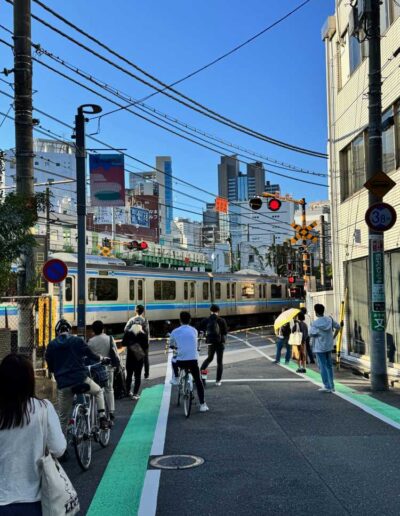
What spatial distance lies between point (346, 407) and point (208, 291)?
22462mm

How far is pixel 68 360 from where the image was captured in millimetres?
6574

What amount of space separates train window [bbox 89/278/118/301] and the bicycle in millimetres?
15974

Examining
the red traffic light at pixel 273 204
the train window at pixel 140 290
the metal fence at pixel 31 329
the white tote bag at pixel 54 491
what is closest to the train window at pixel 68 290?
the train window at pixel 140 290

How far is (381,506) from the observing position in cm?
486

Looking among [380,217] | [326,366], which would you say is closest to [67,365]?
[326,366]

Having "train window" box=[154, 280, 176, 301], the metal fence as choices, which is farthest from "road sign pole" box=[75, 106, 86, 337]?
"train window" box=[154, 280, 176, 301]

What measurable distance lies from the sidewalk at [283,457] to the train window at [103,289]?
1290 centimetres

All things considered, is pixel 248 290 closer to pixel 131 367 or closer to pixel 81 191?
pixel 81 191

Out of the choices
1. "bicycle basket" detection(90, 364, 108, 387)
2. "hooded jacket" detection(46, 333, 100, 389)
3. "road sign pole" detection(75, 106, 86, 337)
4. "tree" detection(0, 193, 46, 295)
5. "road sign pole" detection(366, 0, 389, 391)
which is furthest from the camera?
"road sign pole" detection(75, 106, 86, 337)

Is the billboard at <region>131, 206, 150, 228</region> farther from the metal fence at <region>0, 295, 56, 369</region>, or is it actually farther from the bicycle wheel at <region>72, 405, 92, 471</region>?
the bicycle wheel at <region>72, 405, 92, 471</region>

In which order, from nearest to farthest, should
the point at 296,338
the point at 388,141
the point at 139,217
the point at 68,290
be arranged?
the point at 388,141
the point at 296,338
the point at 68,290
the point at 139,217

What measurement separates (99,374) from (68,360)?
40.2 inches

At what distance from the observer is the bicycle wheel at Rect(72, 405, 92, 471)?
5973mm

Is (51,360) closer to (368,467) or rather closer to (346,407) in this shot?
(368,467)
